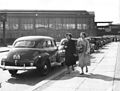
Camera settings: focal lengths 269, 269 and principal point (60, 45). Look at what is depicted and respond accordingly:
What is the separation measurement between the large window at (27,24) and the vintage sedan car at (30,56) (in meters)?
102

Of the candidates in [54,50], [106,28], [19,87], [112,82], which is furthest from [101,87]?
[106,28]

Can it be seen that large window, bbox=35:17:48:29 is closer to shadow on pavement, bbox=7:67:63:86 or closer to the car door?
the car door

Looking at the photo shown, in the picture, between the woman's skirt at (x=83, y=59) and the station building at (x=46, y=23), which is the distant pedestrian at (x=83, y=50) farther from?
the station building at (x=46, y=23)

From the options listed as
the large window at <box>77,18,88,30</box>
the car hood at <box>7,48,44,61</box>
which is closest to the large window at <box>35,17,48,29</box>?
the large window at <box>77,18,88,30</box>

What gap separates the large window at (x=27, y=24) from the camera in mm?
113562

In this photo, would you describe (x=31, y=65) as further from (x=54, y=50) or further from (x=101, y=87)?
(x=101, y=87)

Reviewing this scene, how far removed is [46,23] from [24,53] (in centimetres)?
10402

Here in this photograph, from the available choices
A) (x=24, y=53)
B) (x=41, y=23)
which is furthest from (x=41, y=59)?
(x=41, y=23)

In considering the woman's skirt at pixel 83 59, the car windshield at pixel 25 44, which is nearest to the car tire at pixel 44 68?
the car windshield at pixel 25 44

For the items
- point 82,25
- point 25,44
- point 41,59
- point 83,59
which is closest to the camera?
point 41,59

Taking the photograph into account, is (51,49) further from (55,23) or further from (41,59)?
(55,23)

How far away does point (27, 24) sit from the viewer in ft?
375

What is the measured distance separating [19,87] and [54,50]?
412 cm

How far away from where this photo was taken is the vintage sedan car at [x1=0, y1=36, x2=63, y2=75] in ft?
35.3
